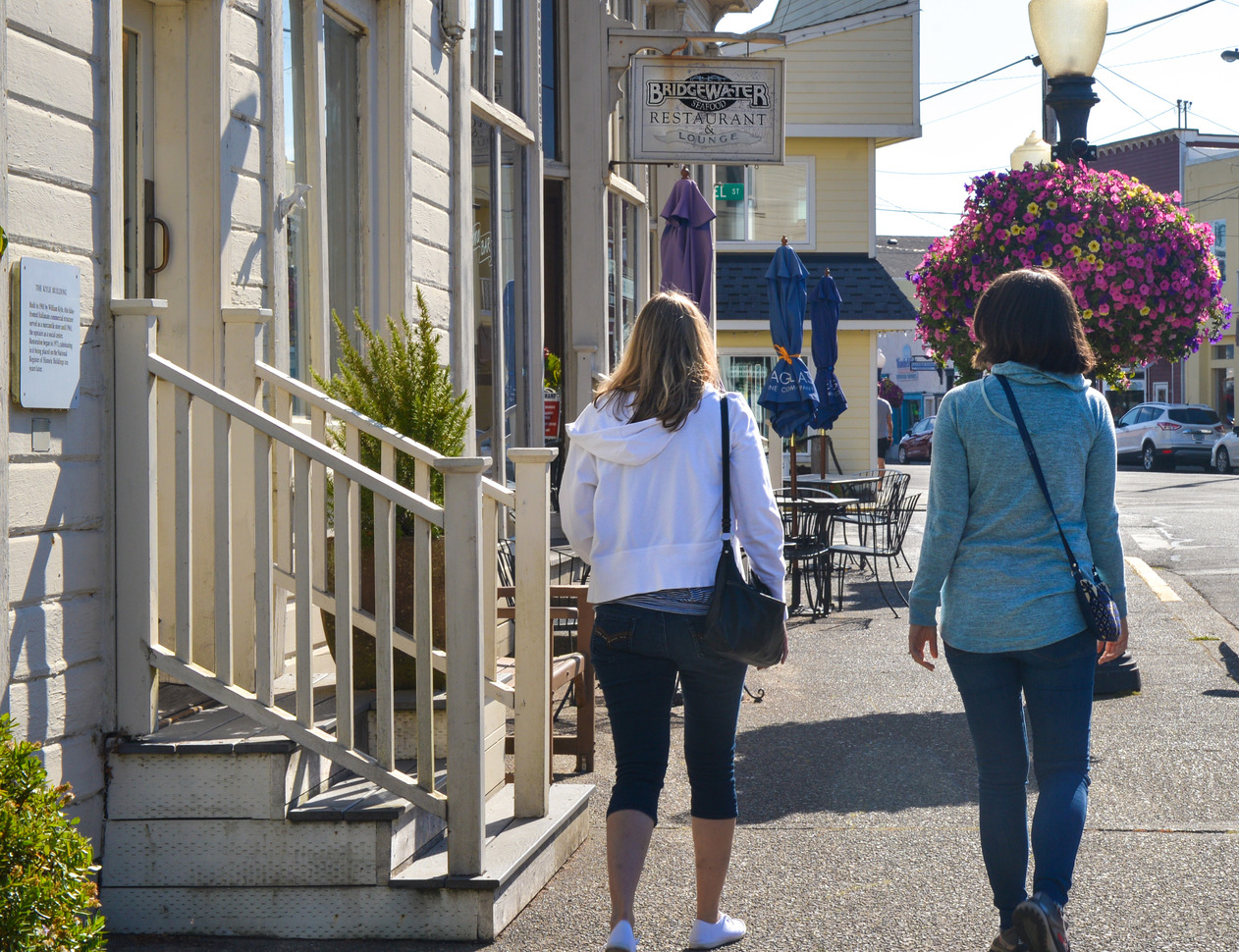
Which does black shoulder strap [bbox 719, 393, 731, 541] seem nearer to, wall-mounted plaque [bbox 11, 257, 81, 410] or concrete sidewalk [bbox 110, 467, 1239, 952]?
concrete sidewalk [bbox 110, 467, 1239, 952]

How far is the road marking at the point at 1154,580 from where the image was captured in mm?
11062

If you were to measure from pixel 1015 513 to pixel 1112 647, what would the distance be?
42cm

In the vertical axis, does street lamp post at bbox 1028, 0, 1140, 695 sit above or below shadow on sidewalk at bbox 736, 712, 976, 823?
above

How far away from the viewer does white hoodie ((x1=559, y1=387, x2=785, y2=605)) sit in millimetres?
3676

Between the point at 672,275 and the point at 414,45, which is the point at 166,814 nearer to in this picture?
the point at 414,45

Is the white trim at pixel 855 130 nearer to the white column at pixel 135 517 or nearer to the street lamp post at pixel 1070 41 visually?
the street lamp post at pixel 1070 41

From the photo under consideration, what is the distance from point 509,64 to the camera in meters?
8.94

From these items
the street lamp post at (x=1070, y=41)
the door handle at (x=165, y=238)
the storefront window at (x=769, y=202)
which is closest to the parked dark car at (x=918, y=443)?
the storefront window at (x=769, y=202)

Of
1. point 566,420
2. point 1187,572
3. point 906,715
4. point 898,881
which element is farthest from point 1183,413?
point 898,881

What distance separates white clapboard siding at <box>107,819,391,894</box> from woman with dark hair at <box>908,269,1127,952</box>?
1625mm

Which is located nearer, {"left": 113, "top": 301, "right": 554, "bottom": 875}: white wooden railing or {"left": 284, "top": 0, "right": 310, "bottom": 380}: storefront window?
{"left": 113, "top": 301, "right": 554, "bottom": 875}: white wooden railing

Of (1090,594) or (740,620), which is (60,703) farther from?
(1090,594)

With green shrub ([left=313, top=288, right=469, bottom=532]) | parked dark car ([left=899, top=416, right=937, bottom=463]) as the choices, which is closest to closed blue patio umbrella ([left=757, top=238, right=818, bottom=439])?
green shrub ([left=313, top=288, right=469, bottom=532])

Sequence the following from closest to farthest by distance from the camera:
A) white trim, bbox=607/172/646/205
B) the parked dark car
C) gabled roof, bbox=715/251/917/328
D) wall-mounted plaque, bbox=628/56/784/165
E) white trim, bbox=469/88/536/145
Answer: white trim, bbox=469/88/536/145 < wall-mounted plaque, bbox=628/56/784/165 < white trim, bbox=607/172/646/205 < gabled roof, bbox=715/251/917/328 < the parked dark car
